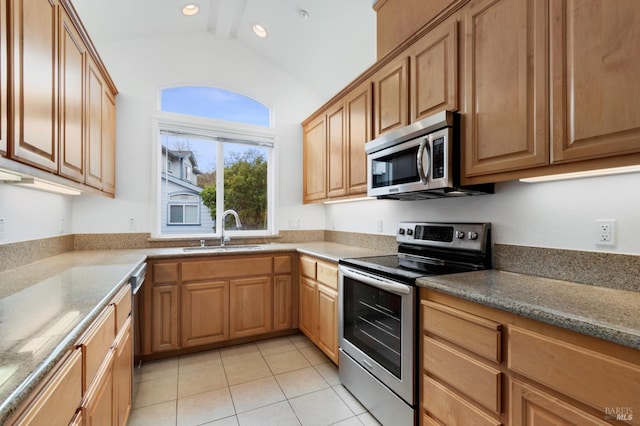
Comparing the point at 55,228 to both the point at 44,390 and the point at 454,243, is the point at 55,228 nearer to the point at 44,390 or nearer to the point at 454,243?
the point at 44,390

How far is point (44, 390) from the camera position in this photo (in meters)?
0.74

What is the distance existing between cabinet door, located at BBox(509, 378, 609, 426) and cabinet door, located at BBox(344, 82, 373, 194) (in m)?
1.64

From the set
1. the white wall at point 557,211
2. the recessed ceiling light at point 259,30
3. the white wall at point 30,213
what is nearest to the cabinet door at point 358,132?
the white wall at point 557,211

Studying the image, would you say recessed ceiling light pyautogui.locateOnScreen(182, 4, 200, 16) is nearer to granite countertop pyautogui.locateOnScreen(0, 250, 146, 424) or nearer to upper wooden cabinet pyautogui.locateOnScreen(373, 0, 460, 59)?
upper wooden cabinet pyautogui.locateOnScreen(373, 0, 460, 59)

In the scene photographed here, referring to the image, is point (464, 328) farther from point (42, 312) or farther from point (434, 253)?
point (42, 312)

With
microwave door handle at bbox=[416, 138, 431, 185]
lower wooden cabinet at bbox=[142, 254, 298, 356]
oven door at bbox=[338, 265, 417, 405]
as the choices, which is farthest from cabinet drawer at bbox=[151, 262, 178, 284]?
microwave door handle at bbox=[416, 138, 431, 185]

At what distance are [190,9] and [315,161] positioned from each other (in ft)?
6.10

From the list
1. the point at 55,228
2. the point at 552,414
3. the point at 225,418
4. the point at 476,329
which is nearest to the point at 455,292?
the point at 476,329

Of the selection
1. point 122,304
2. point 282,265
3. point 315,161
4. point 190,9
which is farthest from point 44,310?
point 190,9

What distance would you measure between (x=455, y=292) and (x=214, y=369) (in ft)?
6.68

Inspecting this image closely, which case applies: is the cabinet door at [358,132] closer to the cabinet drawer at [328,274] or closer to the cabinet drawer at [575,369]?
the cabinet drawer at [328,274]

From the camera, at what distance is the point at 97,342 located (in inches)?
45.1

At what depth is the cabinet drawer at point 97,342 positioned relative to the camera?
102cm

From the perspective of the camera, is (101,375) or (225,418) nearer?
(101,375)
